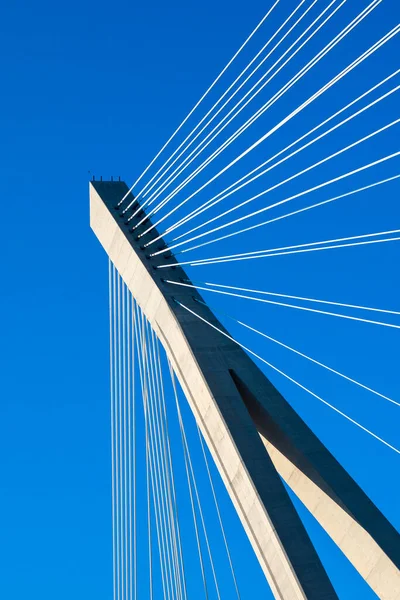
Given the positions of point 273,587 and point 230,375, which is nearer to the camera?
point 273,587

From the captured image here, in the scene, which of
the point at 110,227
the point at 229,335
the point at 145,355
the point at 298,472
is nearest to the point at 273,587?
the point at 298,472

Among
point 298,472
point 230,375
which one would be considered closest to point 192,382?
point 230,375

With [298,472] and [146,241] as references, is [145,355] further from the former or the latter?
[298,472]

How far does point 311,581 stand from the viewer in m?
17.0

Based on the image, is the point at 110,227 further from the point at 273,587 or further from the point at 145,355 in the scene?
the point at 273,587

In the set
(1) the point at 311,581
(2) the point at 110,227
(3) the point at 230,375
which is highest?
(2) the point at 110,227

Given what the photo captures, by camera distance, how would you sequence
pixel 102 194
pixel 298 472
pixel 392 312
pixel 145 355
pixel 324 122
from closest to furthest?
pixel 392 312 → pixel 324 122 → pixel 298 472 → pixel 145 355 → pixel 102 194

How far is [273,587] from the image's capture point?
17.5m

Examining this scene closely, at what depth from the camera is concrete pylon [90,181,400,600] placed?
1752cm

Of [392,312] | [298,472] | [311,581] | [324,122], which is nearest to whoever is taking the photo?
[392,312]

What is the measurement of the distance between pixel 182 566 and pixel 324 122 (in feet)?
27.8

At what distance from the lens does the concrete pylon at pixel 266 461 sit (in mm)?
17516

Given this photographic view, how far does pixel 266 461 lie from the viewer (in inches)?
727

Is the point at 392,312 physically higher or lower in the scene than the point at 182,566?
lower
